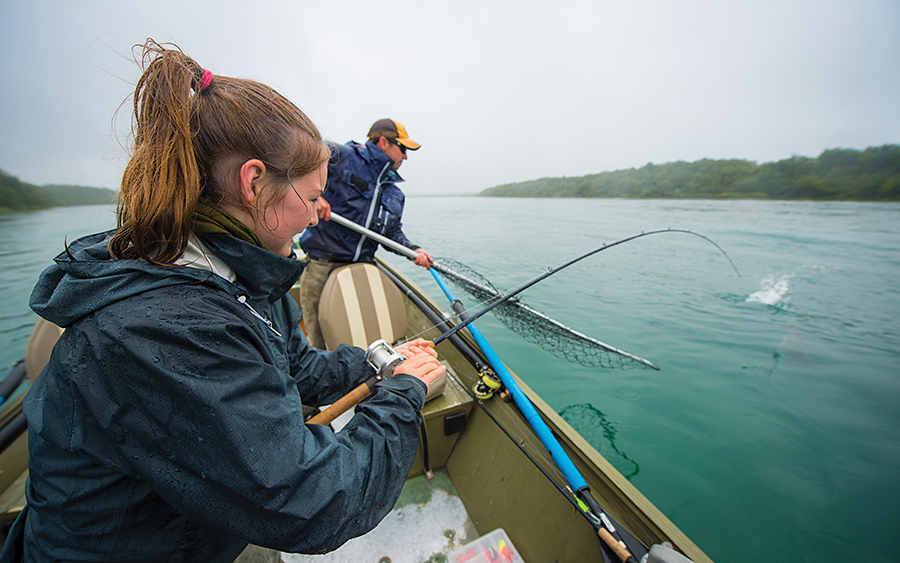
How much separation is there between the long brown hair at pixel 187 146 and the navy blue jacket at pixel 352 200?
2550 millimetres

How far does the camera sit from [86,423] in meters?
0.69

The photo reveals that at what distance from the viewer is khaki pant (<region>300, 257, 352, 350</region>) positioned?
3.48 m

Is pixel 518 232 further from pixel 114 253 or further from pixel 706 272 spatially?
pixel 114 253

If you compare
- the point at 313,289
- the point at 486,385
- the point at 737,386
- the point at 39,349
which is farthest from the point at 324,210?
the point at 737,386

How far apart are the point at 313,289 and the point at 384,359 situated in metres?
2.37

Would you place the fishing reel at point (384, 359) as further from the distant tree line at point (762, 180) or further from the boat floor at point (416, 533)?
the distant tree line at point (762, 180)

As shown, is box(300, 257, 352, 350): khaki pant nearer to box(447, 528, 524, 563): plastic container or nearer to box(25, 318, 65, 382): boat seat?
box(25, 318, 65, 382): boat seat

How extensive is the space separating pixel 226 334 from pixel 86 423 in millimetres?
336

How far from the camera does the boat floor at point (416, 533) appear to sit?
2.04 meters

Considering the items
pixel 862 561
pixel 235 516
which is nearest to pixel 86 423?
pixel 235 516

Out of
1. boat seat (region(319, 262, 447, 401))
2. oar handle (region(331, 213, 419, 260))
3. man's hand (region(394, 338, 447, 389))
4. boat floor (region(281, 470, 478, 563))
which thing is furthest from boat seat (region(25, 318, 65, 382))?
man's hand (region(394, 338, 447, 389))

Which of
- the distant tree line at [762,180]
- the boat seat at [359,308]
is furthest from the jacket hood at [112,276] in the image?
the distant tree line at [762,180]

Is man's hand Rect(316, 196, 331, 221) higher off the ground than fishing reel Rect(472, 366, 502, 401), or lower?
higher

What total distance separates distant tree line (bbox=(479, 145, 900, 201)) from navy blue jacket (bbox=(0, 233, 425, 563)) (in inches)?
2013
